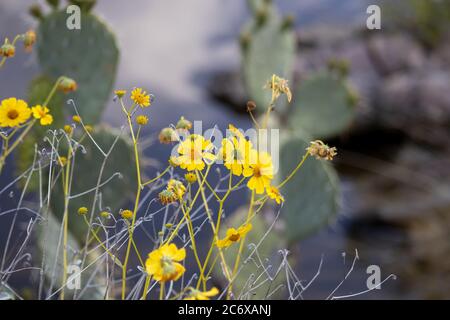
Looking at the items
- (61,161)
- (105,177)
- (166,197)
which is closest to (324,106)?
(105,177)

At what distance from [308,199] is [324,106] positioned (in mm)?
417

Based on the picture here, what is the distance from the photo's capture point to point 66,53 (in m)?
1.57

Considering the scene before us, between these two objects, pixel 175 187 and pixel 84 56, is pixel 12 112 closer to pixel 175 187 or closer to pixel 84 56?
pixel 175 187

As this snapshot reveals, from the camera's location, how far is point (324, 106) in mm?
2260

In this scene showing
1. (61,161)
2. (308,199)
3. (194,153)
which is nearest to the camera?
(194,153)

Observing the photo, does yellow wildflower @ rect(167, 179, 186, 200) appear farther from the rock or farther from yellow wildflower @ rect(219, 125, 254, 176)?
the rock

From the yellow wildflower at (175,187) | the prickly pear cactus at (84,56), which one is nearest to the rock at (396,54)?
the prickly pear cactus at (84,56)

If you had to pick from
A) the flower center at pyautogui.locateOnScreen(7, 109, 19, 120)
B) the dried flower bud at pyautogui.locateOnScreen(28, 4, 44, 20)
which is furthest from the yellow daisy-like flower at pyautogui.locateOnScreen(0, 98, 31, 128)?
the dried flower bud at pyautogui.locateOnScreen(28, 4, 44, 20)

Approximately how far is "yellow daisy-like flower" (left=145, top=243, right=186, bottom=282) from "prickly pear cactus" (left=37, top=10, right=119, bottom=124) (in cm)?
105

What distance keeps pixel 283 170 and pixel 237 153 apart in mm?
1339

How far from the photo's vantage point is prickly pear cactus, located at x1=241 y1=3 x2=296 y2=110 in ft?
7.07

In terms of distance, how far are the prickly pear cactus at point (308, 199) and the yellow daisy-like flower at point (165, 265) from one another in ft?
4.59

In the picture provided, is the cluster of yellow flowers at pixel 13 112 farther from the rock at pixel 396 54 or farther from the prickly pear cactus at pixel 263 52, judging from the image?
the rock at pixel 396 54
